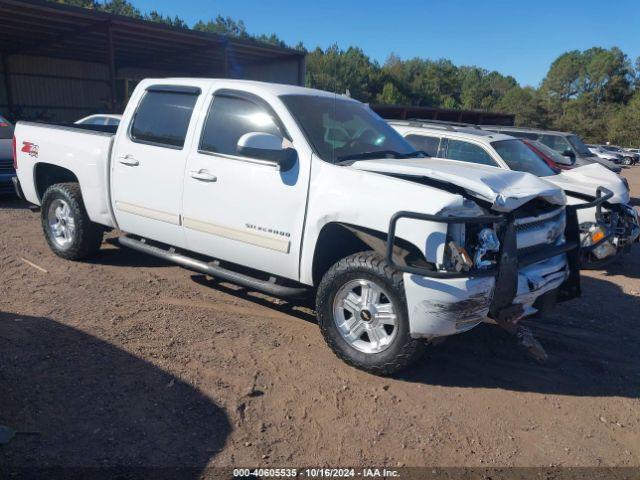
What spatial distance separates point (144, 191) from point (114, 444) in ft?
8.64

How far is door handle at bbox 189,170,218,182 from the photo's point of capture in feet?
14.4

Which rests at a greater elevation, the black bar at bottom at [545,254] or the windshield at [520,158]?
the windshield at [520,158]

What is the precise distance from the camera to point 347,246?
4.09 meters

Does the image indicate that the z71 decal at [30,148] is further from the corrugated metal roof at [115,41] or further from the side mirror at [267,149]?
the corrugated metal roof at [115,41]

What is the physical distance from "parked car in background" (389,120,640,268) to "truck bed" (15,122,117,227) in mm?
4546

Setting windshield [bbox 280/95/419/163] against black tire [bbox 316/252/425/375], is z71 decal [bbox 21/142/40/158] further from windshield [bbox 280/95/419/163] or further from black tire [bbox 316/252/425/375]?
black tire [bbox 316/252/425/375]

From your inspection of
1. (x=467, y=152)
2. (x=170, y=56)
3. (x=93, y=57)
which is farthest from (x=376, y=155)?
(x=93, y=57)

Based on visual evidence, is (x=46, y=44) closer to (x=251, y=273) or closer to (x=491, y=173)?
(x=251, y=273)

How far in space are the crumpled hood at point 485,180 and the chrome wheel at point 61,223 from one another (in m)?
3.55

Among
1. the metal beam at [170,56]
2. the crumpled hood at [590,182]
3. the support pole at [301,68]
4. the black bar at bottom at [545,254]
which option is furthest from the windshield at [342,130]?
the support pole at [301,68]

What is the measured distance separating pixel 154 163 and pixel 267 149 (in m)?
1.47

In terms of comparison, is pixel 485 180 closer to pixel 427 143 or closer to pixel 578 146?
pixel 427 143

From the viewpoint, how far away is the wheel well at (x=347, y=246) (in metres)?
3.53

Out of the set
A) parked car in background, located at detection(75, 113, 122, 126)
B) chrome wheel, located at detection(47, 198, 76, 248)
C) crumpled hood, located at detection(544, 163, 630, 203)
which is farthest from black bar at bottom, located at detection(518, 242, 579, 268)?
parked car in background, located at detection(75, 113, 122, 126)
